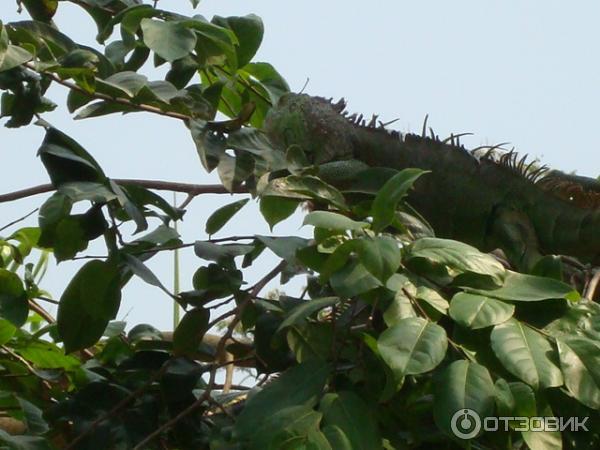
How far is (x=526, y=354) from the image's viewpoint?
136 cm

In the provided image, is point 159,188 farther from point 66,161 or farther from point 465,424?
point 465,424

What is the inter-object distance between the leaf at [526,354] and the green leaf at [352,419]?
0.63 ft

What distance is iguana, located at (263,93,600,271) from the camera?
290 centimetres

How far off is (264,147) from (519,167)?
118cm

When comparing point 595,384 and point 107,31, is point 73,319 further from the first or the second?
point 595,384

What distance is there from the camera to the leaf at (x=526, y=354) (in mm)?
1340

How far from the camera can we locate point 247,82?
98.3 inches

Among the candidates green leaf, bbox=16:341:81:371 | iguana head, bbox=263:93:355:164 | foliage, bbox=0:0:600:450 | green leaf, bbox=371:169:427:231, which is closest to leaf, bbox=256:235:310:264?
foliage, bbox=0:0:600:450

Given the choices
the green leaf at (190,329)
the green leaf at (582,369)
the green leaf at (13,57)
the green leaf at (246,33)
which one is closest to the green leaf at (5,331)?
the green leaf at (190,329)

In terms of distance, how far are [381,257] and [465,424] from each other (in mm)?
238

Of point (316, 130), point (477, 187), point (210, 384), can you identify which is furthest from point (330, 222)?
point (477, 187)

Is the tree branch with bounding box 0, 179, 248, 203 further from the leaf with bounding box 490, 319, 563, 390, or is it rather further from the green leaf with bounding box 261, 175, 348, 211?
the leaf with bounding box 490, 319, 563, 390

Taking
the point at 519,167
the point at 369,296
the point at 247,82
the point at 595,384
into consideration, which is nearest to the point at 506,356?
the point at 595,384

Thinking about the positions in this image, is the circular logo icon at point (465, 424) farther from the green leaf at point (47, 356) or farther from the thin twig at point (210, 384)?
the green leaf at point (47, 356)
